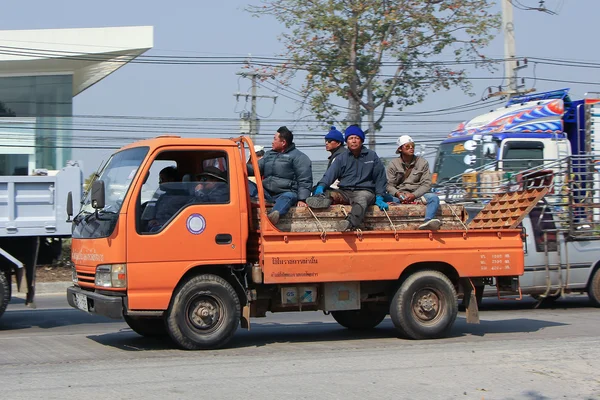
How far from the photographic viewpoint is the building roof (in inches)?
1054

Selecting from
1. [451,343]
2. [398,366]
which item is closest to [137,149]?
[398,366]

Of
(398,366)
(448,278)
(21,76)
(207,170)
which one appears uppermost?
(21,76)

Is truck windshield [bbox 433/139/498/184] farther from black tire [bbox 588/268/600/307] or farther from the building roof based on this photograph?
the building roof

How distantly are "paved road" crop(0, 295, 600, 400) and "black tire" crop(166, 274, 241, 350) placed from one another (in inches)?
7.8

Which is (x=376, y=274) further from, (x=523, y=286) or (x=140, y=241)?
(x=523, y=286)

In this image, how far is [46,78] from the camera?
28078mm

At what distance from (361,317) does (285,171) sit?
8.15 ft

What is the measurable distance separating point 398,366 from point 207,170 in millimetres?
3049

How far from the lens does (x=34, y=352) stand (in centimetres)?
887

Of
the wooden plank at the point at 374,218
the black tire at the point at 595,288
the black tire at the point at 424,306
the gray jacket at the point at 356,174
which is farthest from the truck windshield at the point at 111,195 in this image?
the black tire at the point at 595,288

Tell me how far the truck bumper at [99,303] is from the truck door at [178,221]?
14 cm

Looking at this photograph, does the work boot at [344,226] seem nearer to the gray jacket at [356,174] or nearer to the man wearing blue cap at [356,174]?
the man wearing blue cap at [356,174]

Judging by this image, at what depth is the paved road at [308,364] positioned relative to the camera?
6.93m

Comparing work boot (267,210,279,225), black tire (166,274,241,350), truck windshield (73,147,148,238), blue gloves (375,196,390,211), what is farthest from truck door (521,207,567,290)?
truck windshield (73,147,148,238)
